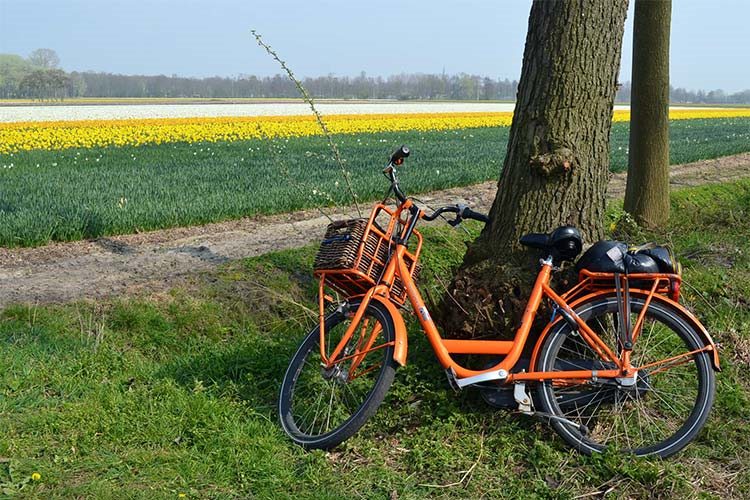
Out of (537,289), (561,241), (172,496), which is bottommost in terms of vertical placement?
(172,496)

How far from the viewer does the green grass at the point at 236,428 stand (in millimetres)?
3590

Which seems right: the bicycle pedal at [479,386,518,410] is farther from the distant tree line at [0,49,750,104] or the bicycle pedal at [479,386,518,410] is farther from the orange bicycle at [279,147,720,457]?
the distant tree line at [0,49,750,104]

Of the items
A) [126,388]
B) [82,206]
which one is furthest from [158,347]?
[82,206]

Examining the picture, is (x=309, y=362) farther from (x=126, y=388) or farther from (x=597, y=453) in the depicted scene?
(x=597, y=453)

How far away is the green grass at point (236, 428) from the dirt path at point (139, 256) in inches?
23.5

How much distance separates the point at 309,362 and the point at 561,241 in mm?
1566

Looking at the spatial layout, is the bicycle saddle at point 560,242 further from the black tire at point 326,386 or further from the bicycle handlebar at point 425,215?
the black tire at point 326,386

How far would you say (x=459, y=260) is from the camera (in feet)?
24.5

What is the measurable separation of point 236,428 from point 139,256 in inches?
162

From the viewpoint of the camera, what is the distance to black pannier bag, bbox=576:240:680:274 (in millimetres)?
3758

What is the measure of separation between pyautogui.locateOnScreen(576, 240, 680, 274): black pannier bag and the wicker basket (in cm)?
98

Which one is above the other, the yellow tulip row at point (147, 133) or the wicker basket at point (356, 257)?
the yellow tulip row at point (147, 133)

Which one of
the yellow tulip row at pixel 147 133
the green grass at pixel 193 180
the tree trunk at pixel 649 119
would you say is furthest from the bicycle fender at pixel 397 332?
the yellow tulip row at pixel 147 133

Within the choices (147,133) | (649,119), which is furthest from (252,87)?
(649,119)
